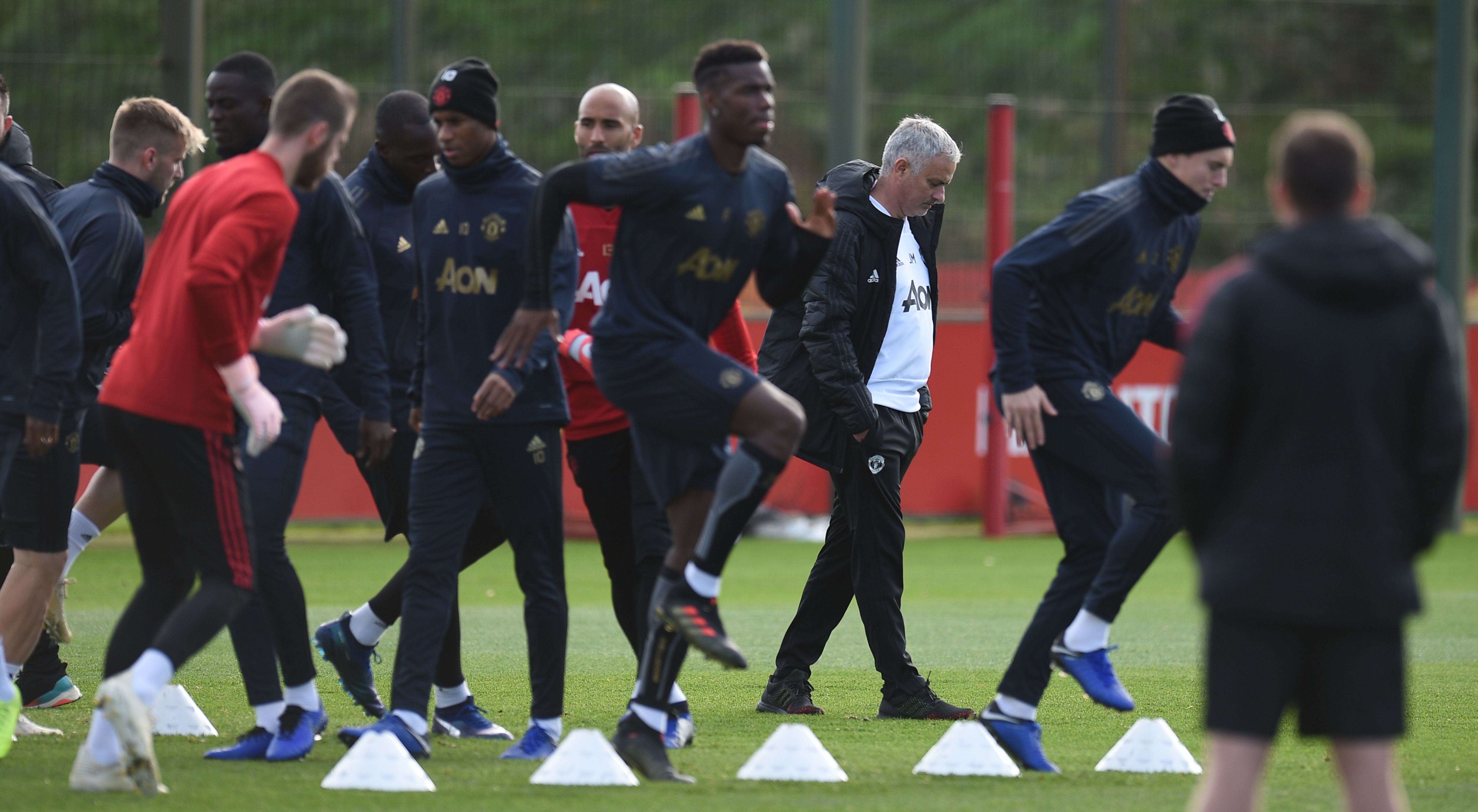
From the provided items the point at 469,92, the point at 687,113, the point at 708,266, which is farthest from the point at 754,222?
the point at 687,113

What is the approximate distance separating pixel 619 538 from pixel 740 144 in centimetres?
174

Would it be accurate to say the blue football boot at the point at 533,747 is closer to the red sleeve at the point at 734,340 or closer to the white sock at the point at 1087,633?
the red sleeve at the point at 734,340

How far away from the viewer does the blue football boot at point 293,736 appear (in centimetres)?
537

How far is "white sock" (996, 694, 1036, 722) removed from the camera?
5.46 metres

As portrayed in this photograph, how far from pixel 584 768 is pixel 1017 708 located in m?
1.45

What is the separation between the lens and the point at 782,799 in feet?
16.0

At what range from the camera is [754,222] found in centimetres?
513

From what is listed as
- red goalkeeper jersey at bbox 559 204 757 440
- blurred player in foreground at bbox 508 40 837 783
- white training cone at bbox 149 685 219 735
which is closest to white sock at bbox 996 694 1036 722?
blurred player in foreground at bbox 508 40 837 783

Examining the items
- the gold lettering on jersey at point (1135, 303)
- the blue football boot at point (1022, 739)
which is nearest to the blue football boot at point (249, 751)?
the blue football boot at point (1022, 739)

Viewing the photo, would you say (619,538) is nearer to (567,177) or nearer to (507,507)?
(507,507)

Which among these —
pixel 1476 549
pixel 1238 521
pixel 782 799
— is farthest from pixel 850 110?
pixel 1238 521

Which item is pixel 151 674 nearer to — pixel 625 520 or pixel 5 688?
pixel 5 688

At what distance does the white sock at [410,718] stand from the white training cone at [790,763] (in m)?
1.05

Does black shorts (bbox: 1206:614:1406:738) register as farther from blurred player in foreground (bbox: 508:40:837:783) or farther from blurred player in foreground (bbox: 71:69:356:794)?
blurred player in foreground (bbox: 71:69:356:794)
